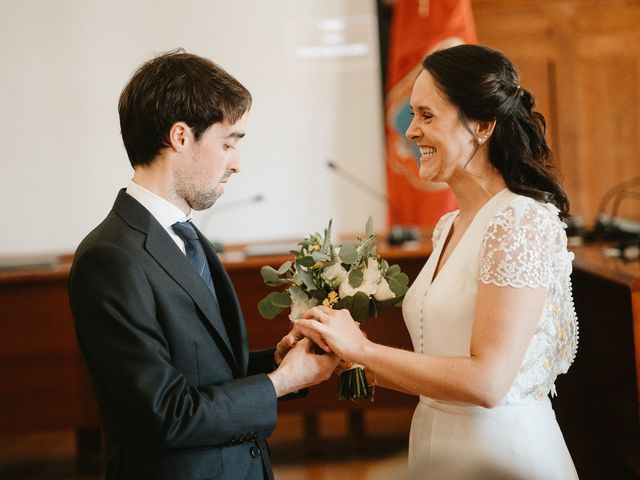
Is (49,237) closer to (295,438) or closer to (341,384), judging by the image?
(295,438)

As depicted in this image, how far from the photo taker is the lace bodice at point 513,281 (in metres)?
1.63

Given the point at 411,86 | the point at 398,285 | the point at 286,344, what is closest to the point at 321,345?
the point at 286,344

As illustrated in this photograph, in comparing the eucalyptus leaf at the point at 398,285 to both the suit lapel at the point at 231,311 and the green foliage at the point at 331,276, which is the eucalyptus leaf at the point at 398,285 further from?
the suit lapel at the point at 231,311

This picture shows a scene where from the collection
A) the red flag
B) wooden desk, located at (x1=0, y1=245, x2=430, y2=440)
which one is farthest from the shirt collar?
the red flag

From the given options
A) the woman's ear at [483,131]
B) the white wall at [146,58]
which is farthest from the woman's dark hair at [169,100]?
the white wall at [146,58]

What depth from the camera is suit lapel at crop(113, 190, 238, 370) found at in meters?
1.54

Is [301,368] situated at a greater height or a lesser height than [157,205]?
lesser

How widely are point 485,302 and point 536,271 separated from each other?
134 mm

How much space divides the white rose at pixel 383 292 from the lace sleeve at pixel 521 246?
28 centimetres

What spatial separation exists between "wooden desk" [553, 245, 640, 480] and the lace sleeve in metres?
1.00

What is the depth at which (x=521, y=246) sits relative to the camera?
164 centimetres

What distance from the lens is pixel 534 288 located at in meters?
1.61

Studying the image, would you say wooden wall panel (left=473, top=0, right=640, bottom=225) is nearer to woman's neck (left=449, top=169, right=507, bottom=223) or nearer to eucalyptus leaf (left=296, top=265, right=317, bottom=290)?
woman's neck (left=449, top=169, right=507, bottom=223)

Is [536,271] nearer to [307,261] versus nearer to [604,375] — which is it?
[307,261]
